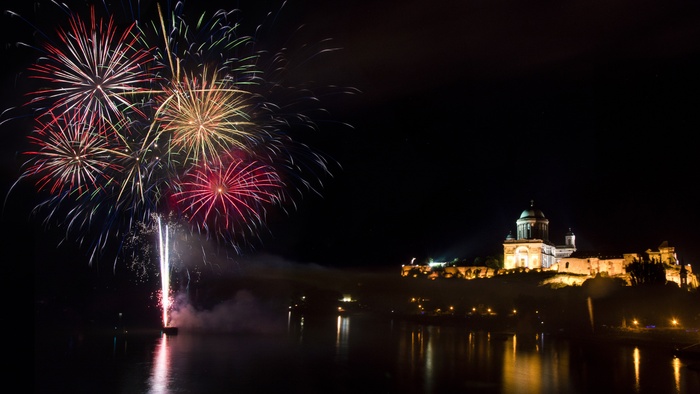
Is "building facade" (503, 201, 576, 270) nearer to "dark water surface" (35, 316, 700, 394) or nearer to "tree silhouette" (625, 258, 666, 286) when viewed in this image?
"tree silhouette" (625, 258, 666, 286)

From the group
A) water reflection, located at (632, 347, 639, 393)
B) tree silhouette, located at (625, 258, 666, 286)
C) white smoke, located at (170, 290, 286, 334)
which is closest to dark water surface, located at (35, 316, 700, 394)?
water reflection, located at (632, 347, 639, 393)

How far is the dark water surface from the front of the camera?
2948 centimetres

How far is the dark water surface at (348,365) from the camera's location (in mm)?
29484

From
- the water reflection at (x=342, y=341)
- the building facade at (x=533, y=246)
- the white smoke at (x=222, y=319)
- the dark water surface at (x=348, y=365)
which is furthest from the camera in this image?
the building facade at (x=533, y=246)

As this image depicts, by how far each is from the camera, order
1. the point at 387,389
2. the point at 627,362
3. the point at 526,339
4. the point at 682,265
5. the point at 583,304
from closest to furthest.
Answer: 1. the point at 387,389
2. the point at 627,362
3. the point at 526,339
4. the point at 583,304
5. the point at 682,265

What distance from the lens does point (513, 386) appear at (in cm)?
3059

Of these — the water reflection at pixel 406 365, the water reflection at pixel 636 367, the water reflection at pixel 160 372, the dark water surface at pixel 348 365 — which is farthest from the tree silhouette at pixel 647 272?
the water reflection at pixel 160 372

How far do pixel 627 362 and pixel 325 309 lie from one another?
244 feet

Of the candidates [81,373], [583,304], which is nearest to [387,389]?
[81,373]

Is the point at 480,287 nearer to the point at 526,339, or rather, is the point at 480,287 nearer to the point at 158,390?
the point at 526,339

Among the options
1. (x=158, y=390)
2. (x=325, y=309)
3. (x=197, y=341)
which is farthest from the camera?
(x=325, y=309)

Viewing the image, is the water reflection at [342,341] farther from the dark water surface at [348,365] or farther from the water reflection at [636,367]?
the water reflection at [636,367]

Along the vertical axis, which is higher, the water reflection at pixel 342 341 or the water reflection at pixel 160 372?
the water reflection at pixel 160 372

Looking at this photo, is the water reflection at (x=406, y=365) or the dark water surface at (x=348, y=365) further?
the water reflection at (x=406, y=365)
